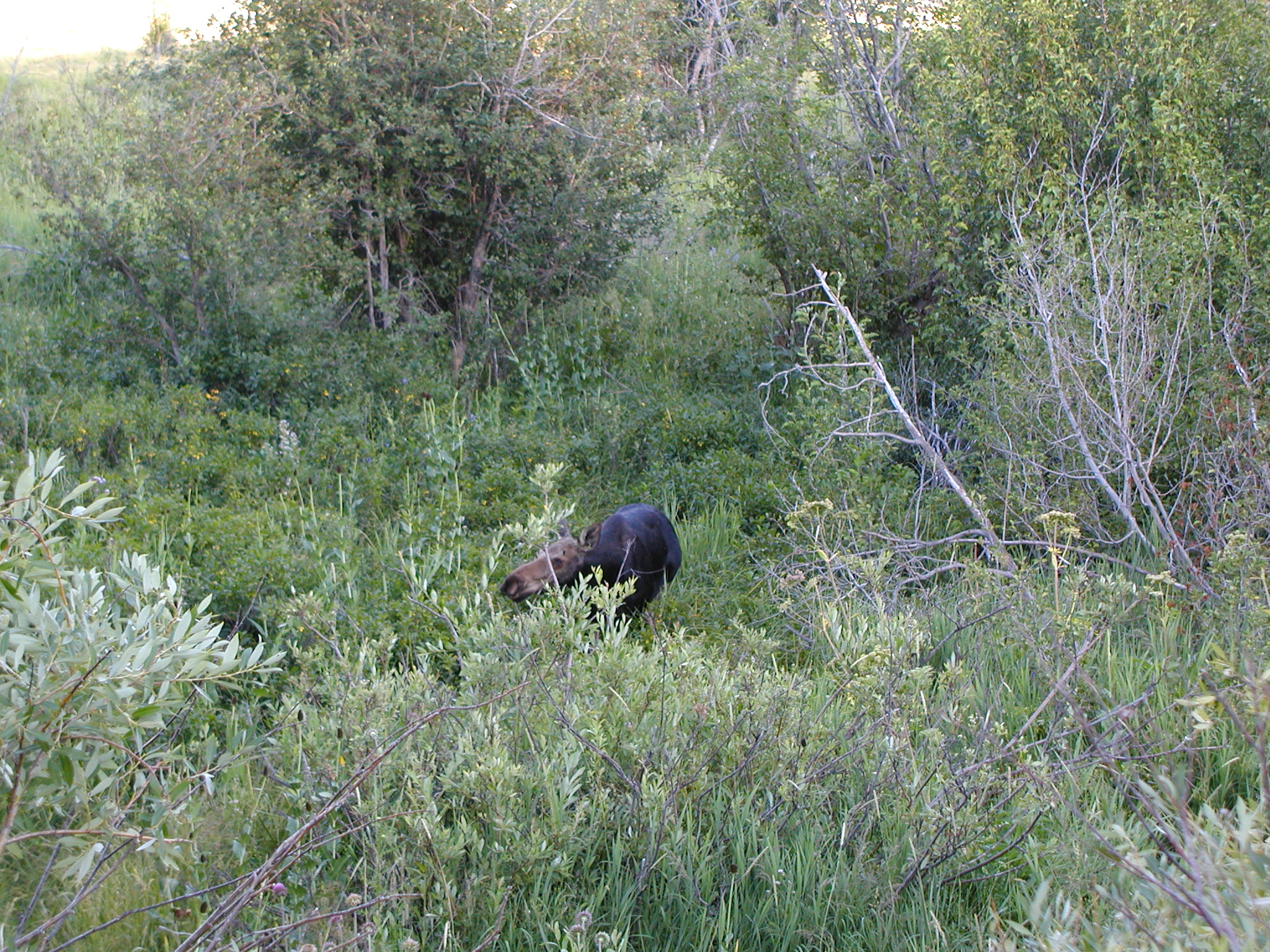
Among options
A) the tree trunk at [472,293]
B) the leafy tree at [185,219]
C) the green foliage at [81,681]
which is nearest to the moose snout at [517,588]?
the green foliage at [81,681]

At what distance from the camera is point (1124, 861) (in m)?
1.30

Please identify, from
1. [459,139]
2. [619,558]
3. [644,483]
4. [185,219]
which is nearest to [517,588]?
[619,558]

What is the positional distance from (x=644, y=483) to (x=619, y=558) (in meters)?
1.77

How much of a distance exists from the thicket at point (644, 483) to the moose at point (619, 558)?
0.15 meters

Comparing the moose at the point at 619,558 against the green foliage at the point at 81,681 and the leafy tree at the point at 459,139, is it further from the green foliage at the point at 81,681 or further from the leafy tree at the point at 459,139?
the leafy tree at the point at 459,139

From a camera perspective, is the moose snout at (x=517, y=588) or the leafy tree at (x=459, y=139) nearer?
the moose snout at (x=517, y=588)

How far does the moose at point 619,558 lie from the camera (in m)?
4.75

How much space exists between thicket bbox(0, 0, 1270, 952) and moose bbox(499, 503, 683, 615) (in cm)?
15

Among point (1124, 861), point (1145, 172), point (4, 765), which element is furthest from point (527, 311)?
point (1124, 861)

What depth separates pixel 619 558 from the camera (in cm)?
522

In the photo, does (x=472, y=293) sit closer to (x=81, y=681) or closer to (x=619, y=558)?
(x=619, y=558)

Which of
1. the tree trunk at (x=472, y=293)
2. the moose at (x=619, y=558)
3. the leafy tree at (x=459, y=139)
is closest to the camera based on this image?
the moose at (x=619, y=558)

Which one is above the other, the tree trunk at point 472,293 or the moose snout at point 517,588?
the tree trunk at point 472,293

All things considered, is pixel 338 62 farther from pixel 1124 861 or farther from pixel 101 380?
pixel 1124 861
